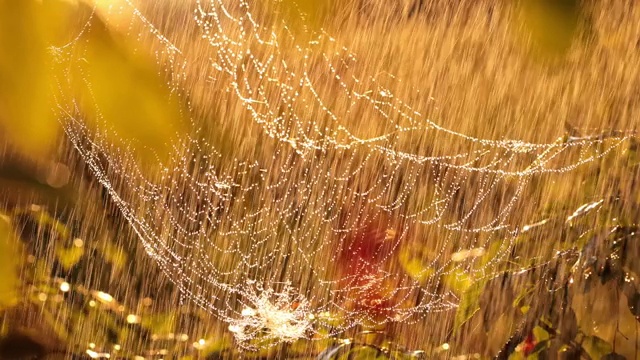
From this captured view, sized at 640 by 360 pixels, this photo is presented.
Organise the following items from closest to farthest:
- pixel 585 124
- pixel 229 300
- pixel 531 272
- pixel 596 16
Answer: pixel 596 16, pixel 531 272, pixel 585 124, pixel 229 300

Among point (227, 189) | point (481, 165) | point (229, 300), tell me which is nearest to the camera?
point (481, 165)

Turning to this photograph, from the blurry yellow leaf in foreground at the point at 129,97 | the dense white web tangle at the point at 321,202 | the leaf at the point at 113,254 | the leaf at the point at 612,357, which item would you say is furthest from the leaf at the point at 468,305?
the leaf at the point at 113,254

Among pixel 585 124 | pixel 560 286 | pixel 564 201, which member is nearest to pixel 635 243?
pixel 560 286

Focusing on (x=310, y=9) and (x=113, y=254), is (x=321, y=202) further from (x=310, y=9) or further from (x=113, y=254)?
(x=310, y=9)

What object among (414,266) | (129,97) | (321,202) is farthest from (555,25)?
(321,202)

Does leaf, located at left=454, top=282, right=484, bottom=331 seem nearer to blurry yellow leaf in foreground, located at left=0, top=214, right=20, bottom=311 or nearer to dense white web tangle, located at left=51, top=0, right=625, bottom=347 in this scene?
blurry yellow leaf in foreground, located at left=0, top=214, right=20, bottom=311

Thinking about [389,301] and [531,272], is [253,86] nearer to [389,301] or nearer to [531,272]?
[389,301]

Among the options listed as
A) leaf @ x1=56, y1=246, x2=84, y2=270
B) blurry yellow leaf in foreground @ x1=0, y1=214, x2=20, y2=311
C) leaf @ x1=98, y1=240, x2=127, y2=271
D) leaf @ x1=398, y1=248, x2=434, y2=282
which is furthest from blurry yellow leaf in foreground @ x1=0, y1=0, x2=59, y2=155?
leaf @ x1=98, y1=240, x2=127, y2=271
